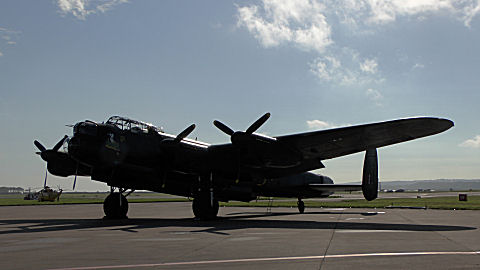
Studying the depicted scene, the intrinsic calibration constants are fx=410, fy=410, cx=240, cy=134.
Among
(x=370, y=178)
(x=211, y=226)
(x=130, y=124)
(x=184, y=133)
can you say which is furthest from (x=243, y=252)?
(x=370, y=178)

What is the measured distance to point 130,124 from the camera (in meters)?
19.4

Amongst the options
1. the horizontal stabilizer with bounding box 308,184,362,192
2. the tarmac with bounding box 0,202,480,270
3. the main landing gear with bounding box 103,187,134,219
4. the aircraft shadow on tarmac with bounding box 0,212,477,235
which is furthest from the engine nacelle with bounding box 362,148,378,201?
the main landing gear with bounding box 103,187,134,219

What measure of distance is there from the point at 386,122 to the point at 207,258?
1029 cm

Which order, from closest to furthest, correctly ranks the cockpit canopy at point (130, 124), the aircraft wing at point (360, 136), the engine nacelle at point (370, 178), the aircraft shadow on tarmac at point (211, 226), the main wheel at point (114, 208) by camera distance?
the aircraft shadow on tarmac at point (211, 226) → the aircraft wing at point (360, 136) → the cockpit canopy at point (130, 124) → the main wheel at point (114, 208) → the engine nacelle at point (370, 178)

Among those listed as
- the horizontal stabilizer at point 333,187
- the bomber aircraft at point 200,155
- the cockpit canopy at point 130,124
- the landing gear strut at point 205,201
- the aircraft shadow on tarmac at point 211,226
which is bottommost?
the aircraft shadow on tarmac at point 211,226

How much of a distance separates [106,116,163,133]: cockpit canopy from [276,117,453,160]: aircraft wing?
6.63 m

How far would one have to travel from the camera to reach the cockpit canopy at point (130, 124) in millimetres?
19098

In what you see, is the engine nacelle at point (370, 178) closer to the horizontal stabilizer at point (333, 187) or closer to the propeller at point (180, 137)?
the horizontal stabilizer at point (333, 187)

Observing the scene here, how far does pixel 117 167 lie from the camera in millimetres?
18875

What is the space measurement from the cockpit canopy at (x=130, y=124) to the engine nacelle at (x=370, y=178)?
1356 cm

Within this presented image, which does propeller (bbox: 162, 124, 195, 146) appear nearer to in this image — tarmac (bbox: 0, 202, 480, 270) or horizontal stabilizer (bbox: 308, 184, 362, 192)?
tarmac (bbox: 0, 202, 480, 270)

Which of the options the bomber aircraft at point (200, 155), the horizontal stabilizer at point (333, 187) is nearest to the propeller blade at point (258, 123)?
the bomber aircraft at point (200, 155)

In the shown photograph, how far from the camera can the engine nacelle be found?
25.4 metres

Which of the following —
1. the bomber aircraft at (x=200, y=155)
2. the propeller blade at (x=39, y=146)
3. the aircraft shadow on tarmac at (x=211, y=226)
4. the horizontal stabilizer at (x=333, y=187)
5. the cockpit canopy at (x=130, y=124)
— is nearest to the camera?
the aircraft shadow on tarmac at (x=211, y=226)
